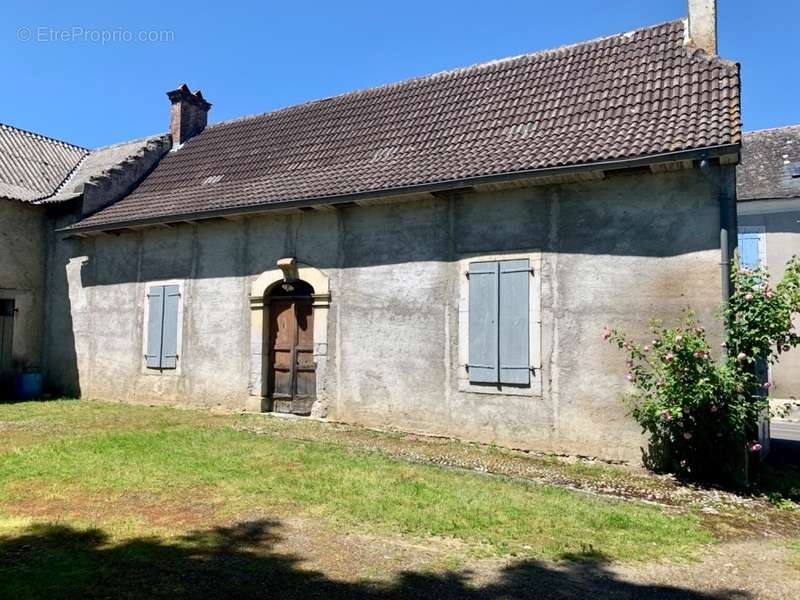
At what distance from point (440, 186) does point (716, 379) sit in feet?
13.5

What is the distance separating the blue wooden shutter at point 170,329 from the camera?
36.0 feet

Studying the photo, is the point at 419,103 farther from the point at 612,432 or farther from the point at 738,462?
the point at 738,462

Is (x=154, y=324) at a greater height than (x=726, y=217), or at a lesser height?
lesser

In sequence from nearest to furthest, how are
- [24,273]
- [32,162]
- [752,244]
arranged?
[24,273], [752,244], [32,162]

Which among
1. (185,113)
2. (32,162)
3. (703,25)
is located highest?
(185,113)

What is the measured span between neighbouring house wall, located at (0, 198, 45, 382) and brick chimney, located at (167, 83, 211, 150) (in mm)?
3585

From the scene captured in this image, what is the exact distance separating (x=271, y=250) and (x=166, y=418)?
3.22 m

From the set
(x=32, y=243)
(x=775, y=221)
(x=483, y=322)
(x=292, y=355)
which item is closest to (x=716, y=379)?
(x=483, y=322)

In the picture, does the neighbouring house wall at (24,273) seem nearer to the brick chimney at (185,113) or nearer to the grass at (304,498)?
the brick chimney at (185,113)

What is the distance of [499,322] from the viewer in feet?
25.8

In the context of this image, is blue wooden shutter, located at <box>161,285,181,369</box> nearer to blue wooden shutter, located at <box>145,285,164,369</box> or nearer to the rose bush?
blue wooden shutter, located at <box>145,285,164,369</box>

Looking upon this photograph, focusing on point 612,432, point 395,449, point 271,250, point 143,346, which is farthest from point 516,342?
point 143,346

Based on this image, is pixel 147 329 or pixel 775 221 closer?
pixel 147 329

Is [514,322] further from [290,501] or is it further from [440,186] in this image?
[290,501]
